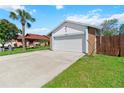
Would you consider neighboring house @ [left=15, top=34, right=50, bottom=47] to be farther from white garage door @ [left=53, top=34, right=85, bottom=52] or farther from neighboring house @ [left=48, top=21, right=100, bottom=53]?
white garage door @ [left=53, top=34, right=85, bottom=52]

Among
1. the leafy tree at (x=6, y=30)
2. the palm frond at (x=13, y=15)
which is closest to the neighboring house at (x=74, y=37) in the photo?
the palm frond at (x=13, y=15)

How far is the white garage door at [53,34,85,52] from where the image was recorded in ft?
50.0

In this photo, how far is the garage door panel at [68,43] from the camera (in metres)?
15.4

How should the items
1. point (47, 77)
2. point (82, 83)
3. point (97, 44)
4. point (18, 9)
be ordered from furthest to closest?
point (18, 9) < point (97, 44) < point (47, 77) < point (82, 83)

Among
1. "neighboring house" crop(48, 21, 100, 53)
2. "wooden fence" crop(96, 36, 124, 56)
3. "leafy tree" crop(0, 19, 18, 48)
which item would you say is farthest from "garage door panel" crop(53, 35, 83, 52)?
"leafy tree" crop(0, 19, 18, 48)

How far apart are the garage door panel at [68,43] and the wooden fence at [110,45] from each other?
2.02 m

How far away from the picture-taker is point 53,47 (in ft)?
62.2

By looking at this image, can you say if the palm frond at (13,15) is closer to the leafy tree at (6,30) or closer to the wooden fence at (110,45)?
the leafy tree at (6,30)

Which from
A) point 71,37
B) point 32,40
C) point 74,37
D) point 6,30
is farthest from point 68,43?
point 32,40

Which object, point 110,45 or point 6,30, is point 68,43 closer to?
point 110,45

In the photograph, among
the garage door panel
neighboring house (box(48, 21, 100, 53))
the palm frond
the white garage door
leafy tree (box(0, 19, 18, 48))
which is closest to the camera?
neighboring house (box(48, 21, 100, 53))
